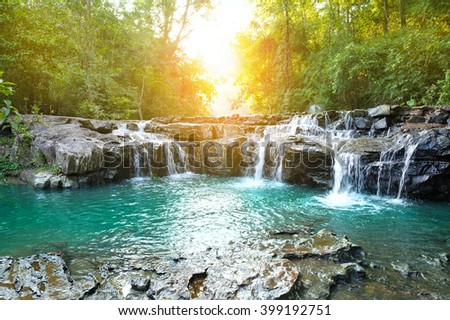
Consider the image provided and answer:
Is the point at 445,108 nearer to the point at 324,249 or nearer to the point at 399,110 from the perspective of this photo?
the point at 399,110

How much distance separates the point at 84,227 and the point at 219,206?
3111mm

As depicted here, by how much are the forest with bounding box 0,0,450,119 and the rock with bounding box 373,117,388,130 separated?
9.00 feet

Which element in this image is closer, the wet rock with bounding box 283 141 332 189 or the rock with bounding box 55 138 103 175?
the rock with bounding box 55 138 103 175

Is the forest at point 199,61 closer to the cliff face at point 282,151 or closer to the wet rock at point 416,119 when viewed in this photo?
the wet rock at point 416,119

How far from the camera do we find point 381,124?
940cm

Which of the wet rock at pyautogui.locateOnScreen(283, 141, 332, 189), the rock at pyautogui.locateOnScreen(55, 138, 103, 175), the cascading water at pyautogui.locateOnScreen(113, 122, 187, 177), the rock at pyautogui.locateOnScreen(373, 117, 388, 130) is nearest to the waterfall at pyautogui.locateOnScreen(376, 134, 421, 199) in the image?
the wet rock at pyautogui.locateOnScreen(283, 141, 332, 189)

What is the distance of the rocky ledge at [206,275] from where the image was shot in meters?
2.64

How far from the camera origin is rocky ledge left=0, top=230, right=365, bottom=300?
8.66 ft

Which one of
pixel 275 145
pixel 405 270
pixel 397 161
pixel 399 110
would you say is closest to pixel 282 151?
pixel 275 145

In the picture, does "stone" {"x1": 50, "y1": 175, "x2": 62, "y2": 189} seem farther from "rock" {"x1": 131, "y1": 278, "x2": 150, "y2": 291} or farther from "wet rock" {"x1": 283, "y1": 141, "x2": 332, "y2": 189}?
"wet rock" {"x1": 283, "y1": 141, "x2": 332, "y2": 189}

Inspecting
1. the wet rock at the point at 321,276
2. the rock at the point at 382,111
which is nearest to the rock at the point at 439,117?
the rock at the point at 382,111

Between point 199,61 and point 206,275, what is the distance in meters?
23.5

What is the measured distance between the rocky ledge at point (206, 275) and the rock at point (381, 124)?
7.48 metres

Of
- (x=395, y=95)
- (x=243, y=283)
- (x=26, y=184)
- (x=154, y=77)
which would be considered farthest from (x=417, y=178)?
(x=154, y=77)
